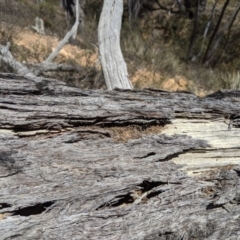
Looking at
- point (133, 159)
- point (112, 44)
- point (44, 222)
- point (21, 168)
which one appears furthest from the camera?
point (112, 44)

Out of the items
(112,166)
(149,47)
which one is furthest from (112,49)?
(149,47)

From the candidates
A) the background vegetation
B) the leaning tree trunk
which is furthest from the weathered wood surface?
the background vegetation

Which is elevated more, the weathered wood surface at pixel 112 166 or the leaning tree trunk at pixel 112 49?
the leaning tree trunk at pixel 112 49

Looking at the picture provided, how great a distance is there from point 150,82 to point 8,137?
15.2 feet

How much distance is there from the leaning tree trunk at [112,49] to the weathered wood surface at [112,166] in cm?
173

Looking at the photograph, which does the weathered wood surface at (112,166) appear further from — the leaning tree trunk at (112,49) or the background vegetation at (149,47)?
the background vegetation at (149,47)

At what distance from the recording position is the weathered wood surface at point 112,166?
5.25ft

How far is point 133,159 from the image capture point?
1911mm

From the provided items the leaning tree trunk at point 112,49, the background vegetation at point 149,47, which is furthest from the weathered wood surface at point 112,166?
the background vegetation at point 149,47

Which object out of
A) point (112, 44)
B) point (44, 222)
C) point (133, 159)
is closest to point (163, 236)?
point (133, 159)

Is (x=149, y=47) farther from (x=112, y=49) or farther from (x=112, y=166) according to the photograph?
(x=112, y=166)

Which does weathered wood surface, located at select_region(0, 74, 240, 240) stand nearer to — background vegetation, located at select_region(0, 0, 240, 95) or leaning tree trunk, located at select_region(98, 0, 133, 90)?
leaning tree trunk, located at select_region(98, 0, 133, 90)

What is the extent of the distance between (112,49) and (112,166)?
2.57 m

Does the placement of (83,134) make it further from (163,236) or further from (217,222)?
(217,222)
